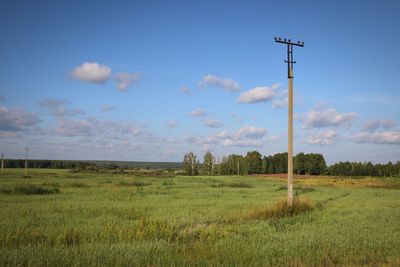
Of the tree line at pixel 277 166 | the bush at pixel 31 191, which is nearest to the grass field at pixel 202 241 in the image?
the bush at pixel 31 191

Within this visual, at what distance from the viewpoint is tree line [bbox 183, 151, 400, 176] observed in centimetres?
14275

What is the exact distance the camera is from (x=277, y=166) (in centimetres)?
15288

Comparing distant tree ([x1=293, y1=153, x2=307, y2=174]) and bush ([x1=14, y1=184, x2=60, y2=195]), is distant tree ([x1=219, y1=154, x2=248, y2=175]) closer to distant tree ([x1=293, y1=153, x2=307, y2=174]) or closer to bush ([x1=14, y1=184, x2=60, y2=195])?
distant tree ([x1=293, y1=153, x2=307, y2=174])

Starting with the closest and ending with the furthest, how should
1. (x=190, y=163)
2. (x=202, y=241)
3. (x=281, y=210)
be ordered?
(x=202, y=241), (x=281, y=210), (x=190, y=163)

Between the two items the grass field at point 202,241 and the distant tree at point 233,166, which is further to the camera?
the distant tree at point 233,166

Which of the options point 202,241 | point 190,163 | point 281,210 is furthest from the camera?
point 190,163

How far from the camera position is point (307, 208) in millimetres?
22156

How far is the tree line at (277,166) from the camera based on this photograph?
468 ft

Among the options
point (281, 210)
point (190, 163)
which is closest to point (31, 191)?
point (281, 210)

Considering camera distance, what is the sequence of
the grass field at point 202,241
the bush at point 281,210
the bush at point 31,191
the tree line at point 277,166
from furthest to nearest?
the tree line at point 277,166
the bush at point 31,191
the bush at point 281,210
the grass field at point 202,241

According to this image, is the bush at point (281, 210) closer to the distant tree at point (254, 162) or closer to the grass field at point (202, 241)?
the grass field at point (202, 241)

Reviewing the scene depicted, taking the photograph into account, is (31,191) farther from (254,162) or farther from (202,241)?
(254,162)

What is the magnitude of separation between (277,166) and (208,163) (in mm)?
27482

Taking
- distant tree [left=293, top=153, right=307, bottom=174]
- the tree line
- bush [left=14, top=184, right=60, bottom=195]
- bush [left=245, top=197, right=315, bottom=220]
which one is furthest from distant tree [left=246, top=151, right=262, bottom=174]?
bush [left=245, top=197, right=315, bottom=220]
